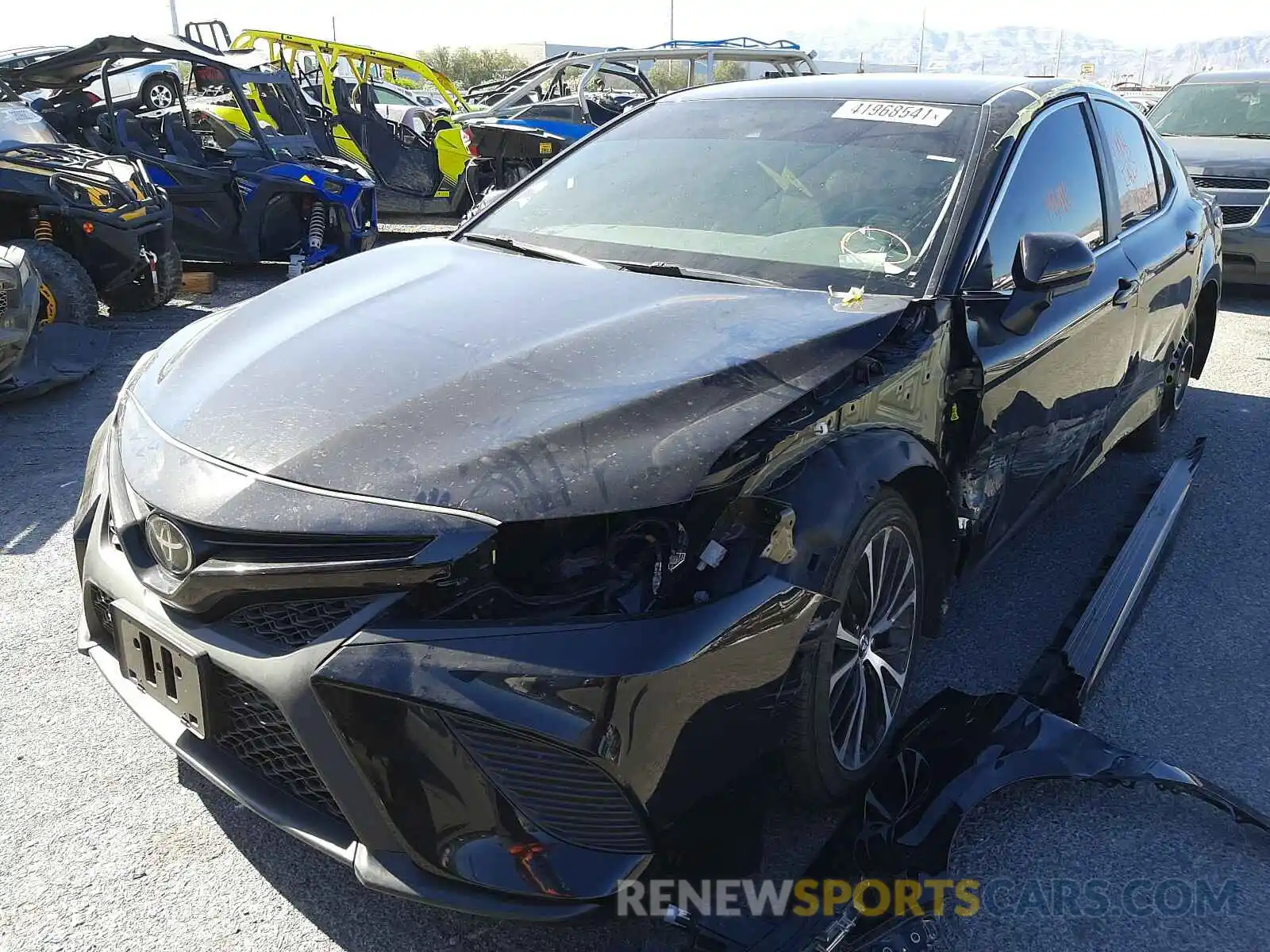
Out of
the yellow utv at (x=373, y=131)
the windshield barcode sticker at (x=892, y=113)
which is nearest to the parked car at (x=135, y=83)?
the yellow utv at (x=373, y=131)

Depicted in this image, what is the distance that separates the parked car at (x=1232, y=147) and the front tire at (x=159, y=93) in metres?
8.96

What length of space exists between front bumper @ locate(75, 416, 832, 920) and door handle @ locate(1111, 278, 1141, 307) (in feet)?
7.76

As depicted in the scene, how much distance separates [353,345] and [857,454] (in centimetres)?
120

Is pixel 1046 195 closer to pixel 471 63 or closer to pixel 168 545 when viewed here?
pixel 168 545

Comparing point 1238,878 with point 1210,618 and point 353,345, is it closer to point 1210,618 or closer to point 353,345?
point 1210,618

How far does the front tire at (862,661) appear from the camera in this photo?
6.93 ft

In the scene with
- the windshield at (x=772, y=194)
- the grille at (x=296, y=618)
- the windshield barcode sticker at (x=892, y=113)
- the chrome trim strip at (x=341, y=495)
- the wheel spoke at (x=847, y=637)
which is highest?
the windshield barcode sticker at (x=892, y=113)

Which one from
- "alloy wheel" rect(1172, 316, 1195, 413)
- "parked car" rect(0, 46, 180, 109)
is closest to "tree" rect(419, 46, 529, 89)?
"parked car" rect(0, 46, 180, 109)

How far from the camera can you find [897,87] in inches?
132

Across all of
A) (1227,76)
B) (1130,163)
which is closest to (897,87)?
(1130,163)

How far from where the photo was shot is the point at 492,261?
3.05 meters

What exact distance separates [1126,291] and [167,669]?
328cm

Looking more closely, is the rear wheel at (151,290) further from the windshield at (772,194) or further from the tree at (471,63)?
the tree at (471,63)

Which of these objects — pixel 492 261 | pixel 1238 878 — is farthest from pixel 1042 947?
pixel 492 261
